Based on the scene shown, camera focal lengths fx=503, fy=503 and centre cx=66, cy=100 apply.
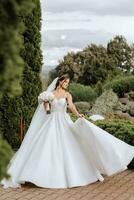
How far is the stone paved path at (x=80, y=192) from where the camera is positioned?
283 inches


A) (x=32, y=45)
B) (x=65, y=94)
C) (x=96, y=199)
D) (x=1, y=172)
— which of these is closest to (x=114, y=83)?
(x=32, y=45)

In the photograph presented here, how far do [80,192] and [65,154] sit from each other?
80 centimetres

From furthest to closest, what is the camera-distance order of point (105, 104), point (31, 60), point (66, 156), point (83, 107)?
point (83, 107) < point (105, 104) < point (31, 60) < point (66, 156)

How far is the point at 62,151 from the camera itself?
8102 millimetres

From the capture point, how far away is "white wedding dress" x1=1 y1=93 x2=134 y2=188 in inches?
310

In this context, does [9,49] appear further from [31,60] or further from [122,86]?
[122,86]

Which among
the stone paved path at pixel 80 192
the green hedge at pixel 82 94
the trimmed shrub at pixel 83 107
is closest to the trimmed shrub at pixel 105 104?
the trimmed shrub at pixel 83 107

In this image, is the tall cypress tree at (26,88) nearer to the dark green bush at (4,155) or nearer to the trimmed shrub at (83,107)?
the trimmed shrub at (83,107)

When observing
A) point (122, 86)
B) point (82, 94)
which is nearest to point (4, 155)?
point (82, 94)

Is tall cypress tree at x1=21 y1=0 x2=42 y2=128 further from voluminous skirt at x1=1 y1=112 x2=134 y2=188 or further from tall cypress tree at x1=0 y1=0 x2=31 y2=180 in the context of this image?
tall cypress tree at x1=0 y1=0 x2=31 y2=180

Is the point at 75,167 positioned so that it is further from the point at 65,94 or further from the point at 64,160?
the point at 65,94

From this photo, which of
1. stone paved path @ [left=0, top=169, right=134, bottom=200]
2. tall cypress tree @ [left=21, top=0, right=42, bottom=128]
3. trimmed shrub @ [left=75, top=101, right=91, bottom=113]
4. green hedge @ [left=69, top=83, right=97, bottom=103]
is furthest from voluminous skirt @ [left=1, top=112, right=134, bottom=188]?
green hedge @ [left=69, top=83, right=97, bottom=103]

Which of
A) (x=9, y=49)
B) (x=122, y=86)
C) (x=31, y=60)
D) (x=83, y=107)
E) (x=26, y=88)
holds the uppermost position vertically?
(x=9, y=49)

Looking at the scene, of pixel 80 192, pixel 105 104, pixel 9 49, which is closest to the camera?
pixel 9 49
